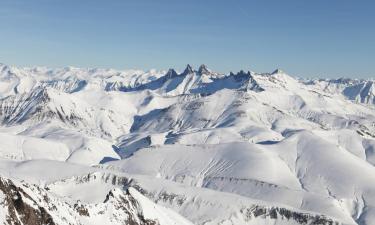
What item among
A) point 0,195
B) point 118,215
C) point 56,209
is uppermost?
point 0,195

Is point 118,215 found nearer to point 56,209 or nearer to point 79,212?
point 79,212

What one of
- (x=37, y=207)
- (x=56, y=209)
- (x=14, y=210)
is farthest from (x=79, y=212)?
(x=14, y=210)

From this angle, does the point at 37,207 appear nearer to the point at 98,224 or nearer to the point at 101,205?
the point at 98,224

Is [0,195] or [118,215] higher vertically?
[0,195]

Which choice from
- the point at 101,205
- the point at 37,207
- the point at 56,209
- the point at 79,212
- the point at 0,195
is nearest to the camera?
the point at 0,195

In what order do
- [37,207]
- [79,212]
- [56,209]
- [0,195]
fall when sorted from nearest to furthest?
[0,195] < [37,207] < [56,209] < [79,212]

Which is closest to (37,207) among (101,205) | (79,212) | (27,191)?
(27,191)

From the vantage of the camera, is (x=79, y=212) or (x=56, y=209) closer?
(x=56, y=209)

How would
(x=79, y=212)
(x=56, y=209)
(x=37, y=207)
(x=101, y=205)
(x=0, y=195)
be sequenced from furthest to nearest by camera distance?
(x=101, y=205) → (x=79, y=212) → (x=56, y=209) → (x=37, y=207) → (x=0, y=195)

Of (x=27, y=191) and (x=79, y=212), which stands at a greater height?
(x=27, y=191)
